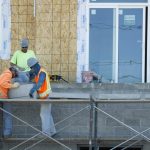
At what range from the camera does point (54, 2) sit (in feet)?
43.7

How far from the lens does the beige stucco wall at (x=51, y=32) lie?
→ 13.3m

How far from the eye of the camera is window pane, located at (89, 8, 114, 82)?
44.9ft

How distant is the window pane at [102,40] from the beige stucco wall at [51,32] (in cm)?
60

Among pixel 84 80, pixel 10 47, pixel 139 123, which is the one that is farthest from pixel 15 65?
pixel 139 123

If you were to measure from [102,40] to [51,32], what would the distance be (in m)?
1.34

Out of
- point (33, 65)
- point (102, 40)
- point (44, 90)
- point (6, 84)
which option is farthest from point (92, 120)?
point (102, 40)

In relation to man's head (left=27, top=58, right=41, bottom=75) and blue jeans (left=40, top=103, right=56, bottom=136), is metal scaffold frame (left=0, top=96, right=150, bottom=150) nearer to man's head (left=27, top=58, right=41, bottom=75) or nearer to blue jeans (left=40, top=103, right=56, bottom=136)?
blue jeans (left=40, top=103, right=56, bottom=136)

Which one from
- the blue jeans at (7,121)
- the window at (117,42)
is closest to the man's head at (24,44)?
the blue jeans at (7,121)

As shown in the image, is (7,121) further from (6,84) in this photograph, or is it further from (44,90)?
(44,90)

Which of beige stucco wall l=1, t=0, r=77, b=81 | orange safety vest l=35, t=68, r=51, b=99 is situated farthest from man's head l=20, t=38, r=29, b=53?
orange safety vest l=35, t=68, r=51, b=99

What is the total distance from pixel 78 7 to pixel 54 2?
59 cm

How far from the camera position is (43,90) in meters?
11.5

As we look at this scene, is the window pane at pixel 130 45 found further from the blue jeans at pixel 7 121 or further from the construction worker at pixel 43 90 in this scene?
the blue jeans at pixel 7 121

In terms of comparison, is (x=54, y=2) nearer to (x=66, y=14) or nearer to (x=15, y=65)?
(x=66, y=14)
